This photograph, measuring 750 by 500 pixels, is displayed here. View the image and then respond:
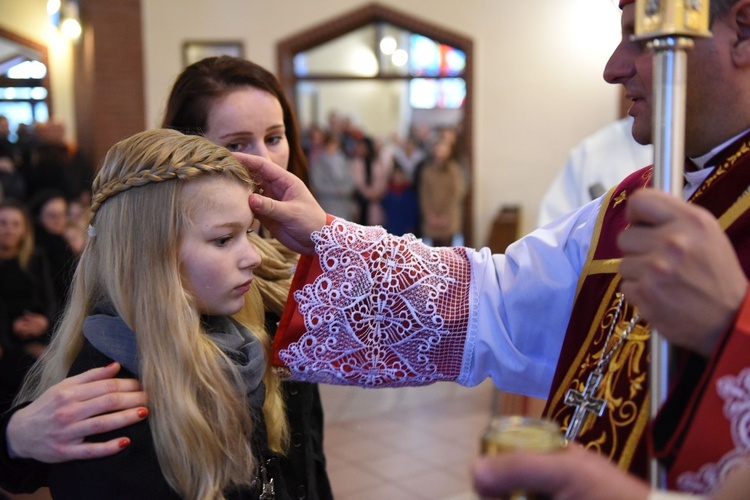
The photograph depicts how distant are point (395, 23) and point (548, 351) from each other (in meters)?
9.20

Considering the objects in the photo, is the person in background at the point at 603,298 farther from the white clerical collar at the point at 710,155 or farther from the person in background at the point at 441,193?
the person in background at the point at 441,193

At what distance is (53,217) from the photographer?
5277mm

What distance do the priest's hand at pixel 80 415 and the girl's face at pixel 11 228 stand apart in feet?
10.7

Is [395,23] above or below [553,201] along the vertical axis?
above

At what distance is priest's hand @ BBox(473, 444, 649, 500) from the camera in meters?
0.85

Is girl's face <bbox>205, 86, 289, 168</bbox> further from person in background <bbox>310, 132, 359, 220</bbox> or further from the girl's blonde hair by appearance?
person in background <bbox>310, 132, 359, 220</bbox>

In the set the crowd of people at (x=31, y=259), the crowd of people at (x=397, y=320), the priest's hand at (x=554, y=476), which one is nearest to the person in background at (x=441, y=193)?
the crowd of people at (x=31, y=259)

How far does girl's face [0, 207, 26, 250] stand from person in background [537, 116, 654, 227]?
2748 mm

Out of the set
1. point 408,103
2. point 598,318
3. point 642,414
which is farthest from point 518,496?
point 408,103

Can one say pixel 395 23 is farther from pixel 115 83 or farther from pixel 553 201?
pixel 553 201

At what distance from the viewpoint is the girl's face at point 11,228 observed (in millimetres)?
4438

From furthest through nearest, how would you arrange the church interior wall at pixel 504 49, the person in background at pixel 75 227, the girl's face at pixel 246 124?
the church interior wall at pixel 504 49 < the person in background at pixel 75 227 < the girl's face at pixel 246 124

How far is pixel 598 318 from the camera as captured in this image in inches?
57.5

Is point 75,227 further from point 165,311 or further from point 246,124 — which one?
point 165,311
